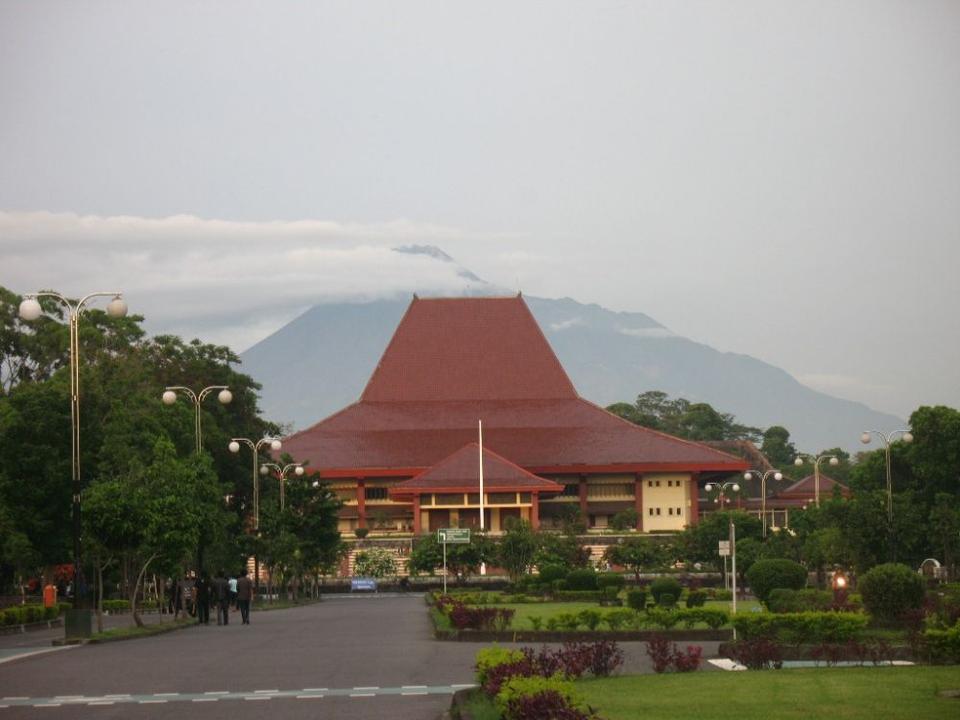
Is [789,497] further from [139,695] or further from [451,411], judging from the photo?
[139,695]

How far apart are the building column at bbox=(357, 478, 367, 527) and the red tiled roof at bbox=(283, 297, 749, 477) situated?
1.30 metres

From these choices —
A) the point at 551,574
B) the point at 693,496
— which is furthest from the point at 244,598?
the point at 693,496

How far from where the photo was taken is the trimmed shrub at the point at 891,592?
2212cm

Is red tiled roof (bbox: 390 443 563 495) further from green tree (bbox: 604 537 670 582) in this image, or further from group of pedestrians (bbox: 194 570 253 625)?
group of pedestrians (bbox: 194 570 253 625)

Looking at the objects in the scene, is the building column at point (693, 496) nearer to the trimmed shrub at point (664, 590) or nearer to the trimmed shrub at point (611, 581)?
the trimmed shrub at point (611, 581)

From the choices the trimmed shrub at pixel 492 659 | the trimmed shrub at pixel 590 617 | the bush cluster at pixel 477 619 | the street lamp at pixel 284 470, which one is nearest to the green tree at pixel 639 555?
the street lamp at pixel 284 470

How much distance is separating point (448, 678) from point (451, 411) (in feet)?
228

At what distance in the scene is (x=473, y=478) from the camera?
2815 inches

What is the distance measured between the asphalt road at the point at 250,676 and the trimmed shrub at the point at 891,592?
329cm

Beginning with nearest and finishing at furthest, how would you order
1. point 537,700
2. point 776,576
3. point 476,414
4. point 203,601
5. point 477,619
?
point 537,700
point 477,619
point 776,576
point 203,601
point 476,414

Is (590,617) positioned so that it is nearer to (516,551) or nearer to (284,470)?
(516,551)

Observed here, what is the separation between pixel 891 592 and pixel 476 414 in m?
62.9

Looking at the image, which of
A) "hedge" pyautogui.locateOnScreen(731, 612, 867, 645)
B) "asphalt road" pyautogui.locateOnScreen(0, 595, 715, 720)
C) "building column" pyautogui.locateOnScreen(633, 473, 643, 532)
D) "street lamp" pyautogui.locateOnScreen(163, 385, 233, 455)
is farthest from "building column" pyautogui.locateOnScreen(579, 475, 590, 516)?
"hedge" pyautogui.locateOnScreen(731, 612, 867, 645)

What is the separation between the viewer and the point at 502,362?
288 ft
